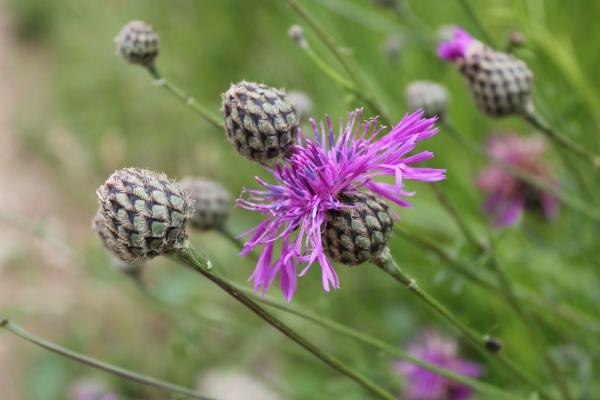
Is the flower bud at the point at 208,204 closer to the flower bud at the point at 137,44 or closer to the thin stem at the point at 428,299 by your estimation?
the flower bud at the point at 137,44

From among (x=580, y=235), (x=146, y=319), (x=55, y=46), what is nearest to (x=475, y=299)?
(x=580, y=235)

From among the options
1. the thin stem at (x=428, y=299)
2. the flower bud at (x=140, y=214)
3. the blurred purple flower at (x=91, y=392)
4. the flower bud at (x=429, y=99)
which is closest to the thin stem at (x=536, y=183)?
the flower bud at (x=429, y=99)

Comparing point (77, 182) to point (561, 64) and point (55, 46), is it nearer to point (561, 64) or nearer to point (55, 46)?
point (55, 46)

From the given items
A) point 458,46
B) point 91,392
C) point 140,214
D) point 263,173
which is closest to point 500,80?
point 458,46

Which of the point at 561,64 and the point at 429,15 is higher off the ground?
the point at 429,15

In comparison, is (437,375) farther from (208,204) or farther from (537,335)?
(208,204)
